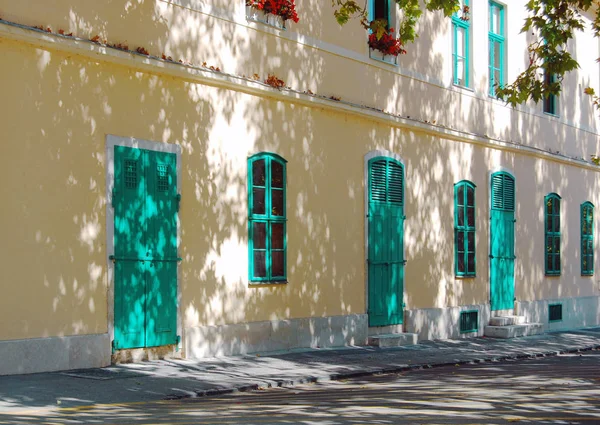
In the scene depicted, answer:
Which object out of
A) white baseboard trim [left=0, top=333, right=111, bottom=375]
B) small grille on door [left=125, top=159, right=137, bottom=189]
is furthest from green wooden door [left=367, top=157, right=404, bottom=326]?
white baseboard trim [left=0, top=333, right=111, bottom=375]

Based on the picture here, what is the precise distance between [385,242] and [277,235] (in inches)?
121

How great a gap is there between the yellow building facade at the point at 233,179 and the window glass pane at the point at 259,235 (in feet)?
0.12

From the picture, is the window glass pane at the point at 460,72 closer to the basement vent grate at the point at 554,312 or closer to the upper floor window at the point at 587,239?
the basement vent grate at the point at 554,312

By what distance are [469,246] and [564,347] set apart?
9.34 ft

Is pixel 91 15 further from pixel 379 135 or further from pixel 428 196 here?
pixel 428 196

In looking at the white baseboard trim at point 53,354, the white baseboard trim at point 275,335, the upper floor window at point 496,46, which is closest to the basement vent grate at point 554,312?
the upper floor window at point 496,46

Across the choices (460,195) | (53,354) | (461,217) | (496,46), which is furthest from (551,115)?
(53,354)

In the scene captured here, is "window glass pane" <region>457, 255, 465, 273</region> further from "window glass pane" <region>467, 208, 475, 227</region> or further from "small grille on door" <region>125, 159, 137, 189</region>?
"small grille on door" <region>125, 159, 137, 189</region>

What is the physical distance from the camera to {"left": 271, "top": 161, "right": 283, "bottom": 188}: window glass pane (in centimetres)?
1488

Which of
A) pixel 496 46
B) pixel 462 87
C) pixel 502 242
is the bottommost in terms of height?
pixel 502 242

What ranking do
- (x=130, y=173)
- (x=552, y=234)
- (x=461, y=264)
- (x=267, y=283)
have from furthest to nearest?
(x=552, y=234) → (x=461, y=264) → (x=267, y=283) → (x=130, y=173)

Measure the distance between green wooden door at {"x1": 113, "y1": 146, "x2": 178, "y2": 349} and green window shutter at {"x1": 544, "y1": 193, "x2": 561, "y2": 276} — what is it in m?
12.3

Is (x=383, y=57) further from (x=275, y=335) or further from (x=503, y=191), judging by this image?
(x=275, y=335)

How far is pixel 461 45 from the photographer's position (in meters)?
20.0
